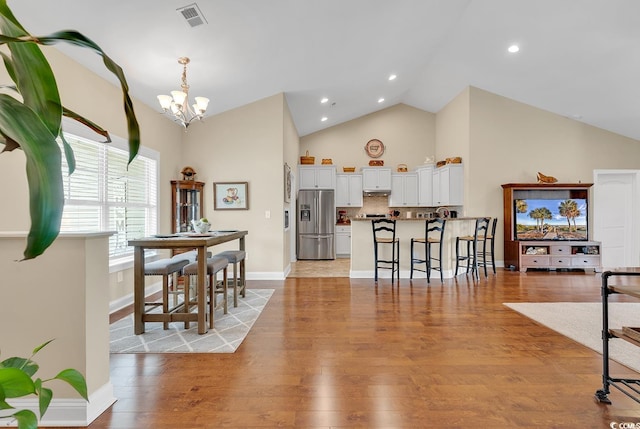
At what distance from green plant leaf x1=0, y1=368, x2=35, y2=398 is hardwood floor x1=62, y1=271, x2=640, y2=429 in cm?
138

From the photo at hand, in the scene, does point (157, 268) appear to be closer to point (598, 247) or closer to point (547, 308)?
point (547, 308)

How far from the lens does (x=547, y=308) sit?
366 cm

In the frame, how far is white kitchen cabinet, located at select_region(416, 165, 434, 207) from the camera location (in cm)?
765

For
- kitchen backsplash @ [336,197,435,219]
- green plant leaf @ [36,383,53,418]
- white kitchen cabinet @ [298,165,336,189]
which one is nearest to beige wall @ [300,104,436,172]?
white kitchen cabinet @ [298,165,336,189]

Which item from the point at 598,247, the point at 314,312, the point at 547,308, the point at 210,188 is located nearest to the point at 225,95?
the point at 210,188

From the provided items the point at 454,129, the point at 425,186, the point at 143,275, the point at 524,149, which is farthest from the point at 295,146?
the point at 143,275

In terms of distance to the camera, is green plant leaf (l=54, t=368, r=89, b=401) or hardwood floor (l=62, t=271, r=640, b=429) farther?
hardwood floor (l=62, t=271, r=640, b=429)

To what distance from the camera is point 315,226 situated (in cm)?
765

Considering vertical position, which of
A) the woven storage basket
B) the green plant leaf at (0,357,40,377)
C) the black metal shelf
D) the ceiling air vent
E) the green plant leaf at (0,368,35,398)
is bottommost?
the black metal shelf

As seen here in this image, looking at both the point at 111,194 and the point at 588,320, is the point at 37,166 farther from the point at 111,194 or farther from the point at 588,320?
the point at 588,320

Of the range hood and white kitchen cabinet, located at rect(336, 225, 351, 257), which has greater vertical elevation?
the range hood

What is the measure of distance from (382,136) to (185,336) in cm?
692

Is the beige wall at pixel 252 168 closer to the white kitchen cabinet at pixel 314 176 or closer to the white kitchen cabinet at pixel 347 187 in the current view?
the white kitchen cabinet at pixel 314 176

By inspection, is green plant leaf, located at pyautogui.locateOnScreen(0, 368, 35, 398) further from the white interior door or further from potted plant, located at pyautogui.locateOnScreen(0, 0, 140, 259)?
the white interior door
